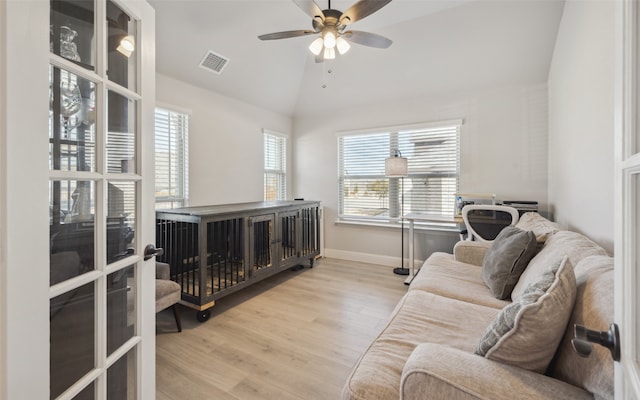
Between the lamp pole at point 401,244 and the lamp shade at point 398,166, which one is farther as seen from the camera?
the lamp pole at point 401,244

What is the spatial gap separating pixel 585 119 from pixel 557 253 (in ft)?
3.75

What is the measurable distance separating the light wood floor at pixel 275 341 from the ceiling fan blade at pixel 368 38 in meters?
2.40

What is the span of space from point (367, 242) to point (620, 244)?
12.6ft

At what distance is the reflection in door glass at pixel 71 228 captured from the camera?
82 centimetres

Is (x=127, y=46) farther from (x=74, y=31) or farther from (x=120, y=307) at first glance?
(x=120, y=307)

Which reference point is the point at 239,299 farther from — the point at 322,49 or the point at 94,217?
the point at 322,49

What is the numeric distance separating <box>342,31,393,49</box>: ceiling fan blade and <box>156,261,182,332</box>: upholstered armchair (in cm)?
246

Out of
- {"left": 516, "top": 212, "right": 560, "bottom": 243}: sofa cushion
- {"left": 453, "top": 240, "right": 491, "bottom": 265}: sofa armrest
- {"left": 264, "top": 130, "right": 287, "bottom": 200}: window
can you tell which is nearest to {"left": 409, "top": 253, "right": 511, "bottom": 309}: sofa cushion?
{"left": 453, "top": 240, "right": 491, "bottom": 265}: sofa armrest

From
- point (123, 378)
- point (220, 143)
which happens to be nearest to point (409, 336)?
point (123, 378)

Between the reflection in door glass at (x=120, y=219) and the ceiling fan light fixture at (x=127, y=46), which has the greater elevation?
the ceiling fan light fixture at (x=127, y=46)

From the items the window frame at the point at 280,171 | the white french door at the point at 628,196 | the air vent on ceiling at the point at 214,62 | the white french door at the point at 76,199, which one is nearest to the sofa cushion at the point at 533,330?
the white french door at the point at 628,196

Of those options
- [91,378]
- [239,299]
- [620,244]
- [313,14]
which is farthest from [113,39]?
[239,299]

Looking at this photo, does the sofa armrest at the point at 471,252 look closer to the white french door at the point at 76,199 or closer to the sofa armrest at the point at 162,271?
the white french door at the point at 76,199

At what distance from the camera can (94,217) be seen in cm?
97
